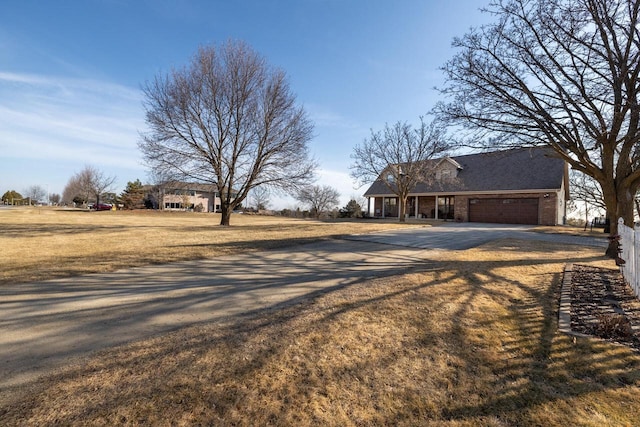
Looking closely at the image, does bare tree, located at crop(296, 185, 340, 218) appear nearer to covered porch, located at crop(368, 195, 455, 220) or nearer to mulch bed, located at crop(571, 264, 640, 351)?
covered porch, located at crop(368, 195, 455, 220)

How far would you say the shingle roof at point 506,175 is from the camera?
80.8ft

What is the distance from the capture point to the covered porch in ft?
101

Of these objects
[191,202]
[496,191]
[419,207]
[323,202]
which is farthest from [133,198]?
[496,191]

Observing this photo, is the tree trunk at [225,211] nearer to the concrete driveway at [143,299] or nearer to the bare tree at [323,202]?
the concrete driveway at [143,299]

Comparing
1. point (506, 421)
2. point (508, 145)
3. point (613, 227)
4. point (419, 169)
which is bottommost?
point (506, 421)

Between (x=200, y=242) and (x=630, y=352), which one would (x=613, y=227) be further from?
(x=200, y=242)

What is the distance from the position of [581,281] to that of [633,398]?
4743 mm

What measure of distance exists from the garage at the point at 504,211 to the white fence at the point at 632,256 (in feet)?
68.9

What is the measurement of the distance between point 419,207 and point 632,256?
28.3 metres

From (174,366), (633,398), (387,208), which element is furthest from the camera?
(387,208)

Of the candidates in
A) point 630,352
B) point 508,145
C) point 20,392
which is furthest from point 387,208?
point 20,392

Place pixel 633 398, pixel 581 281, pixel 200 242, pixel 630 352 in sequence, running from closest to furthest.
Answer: pixel 633 398 < pixel 630 352 < pixel 581 281 < pixel 200 242

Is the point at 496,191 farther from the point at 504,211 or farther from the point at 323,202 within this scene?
the point at 323,202

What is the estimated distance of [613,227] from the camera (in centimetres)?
902
